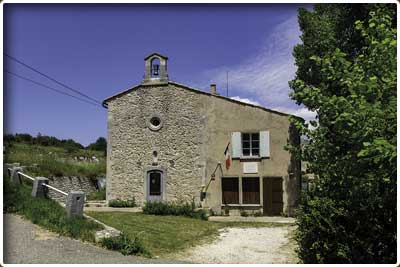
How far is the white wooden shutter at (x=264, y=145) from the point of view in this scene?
51.9ft

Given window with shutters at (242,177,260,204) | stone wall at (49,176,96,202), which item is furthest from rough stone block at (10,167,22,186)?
window with shutters at (242,177,260,204)

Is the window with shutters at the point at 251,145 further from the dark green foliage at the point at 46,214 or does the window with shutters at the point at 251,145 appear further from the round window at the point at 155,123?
the dark green foliage at the point at 46,214

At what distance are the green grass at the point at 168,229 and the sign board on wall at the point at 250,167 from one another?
2847mm

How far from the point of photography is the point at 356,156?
5.70m

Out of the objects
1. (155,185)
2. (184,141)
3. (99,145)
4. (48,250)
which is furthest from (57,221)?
(99,145)

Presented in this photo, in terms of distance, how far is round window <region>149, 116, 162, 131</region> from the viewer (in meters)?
17.5

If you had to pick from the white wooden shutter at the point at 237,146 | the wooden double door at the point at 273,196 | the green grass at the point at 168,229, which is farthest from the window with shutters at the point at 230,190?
the green grass at the point at 168,229

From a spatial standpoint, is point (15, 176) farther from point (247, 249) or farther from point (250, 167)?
point (250, 167)

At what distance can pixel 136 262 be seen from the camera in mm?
6844

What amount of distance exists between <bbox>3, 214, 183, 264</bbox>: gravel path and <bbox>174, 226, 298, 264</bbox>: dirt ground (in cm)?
161

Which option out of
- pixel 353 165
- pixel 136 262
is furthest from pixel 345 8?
pixel 136 262

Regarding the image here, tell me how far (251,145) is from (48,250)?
10.6 meters

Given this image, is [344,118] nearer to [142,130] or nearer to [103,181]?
[142,130]

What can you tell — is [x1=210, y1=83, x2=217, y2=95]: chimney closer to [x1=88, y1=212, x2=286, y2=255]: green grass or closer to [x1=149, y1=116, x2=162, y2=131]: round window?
[x1=149, y1=116, x2=162, y2=131]: round window
